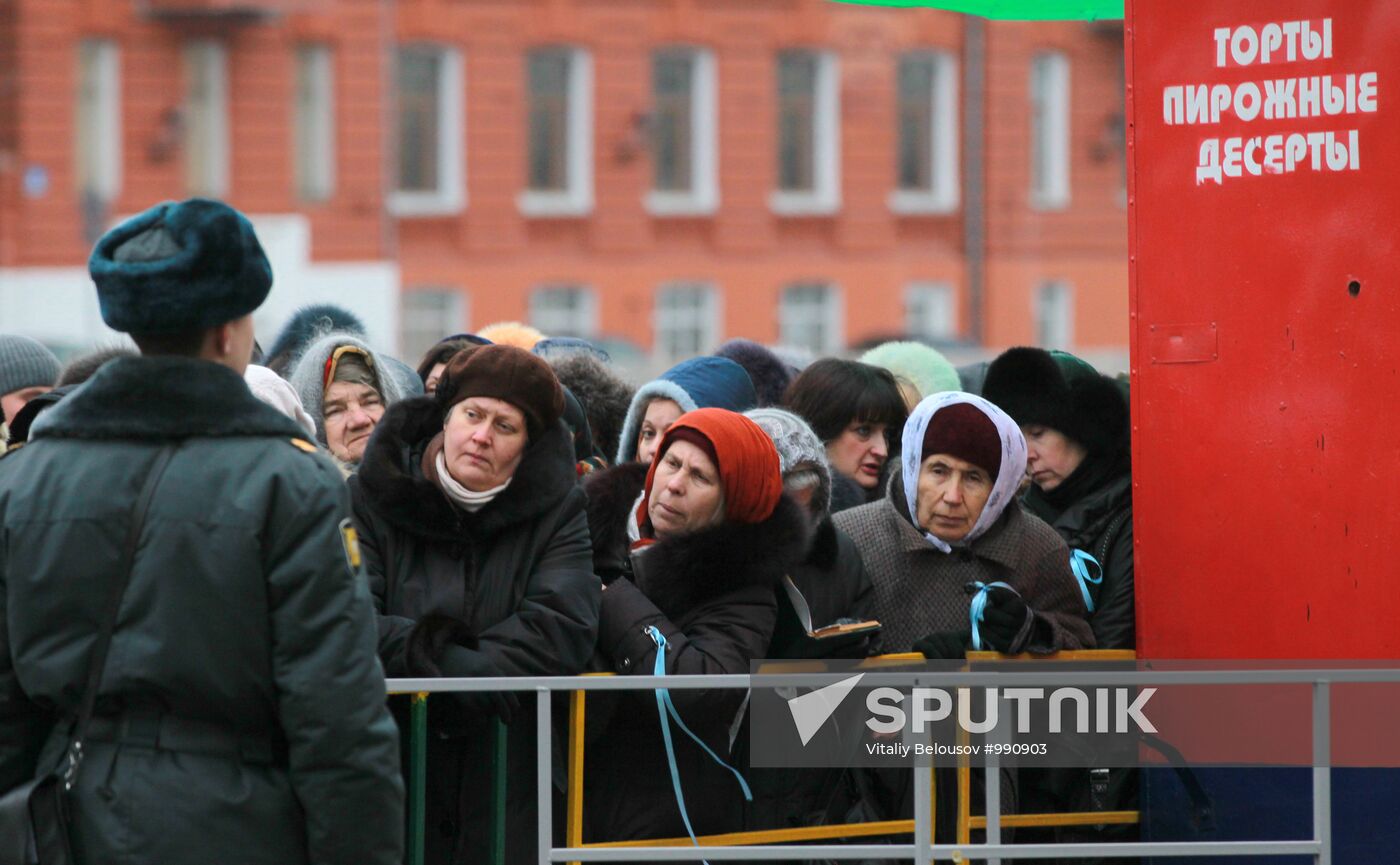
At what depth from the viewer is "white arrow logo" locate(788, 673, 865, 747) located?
4.54m

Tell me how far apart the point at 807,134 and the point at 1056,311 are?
5.65m

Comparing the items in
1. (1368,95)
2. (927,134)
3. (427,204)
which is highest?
(927,134)

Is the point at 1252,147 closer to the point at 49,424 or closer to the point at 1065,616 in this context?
the point at 1065,616

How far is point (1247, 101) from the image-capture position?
4.86 meters

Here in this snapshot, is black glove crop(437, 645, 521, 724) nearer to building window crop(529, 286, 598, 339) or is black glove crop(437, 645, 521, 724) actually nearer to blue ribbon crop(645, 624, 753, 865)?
blue ribbon crop(645, 624, 753, 865)

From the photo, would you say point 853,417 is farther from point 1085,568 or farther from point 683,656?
point 683,656

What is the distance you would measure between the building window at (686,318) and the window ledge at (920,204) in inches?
157

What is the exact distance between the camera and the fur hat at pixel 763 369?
6.88 m

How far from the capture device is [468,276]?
110 feet

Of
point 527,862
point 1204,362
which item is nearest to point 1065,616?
point 1204,362

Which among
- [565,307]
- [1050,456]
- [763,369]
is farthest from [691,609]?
[565,307]

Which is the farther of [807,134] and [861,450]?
[807,134]

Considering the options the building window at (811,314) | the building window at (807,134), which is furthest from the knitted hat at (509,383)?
the building window at (807,134)

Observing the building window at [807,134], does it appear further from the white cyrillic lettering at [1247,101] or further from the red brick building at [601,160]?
the white cyrillic lettering at [1247,101]
